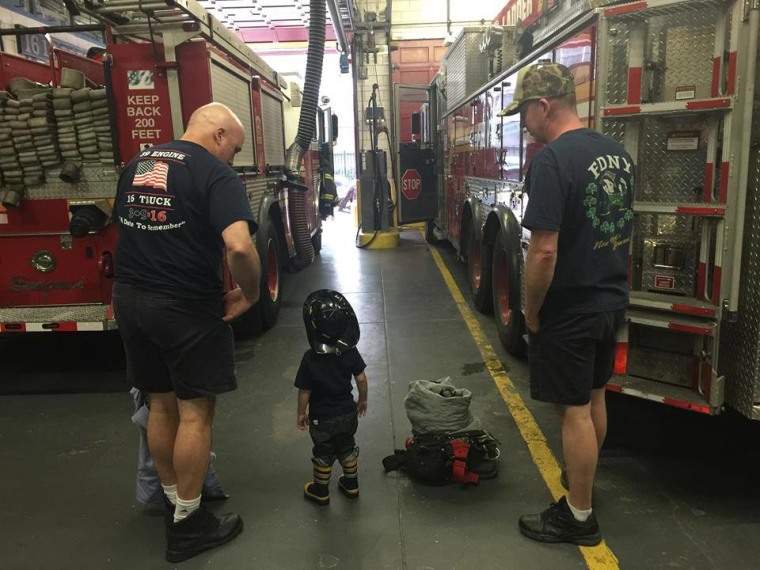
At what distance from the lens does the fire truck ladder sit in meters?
2.66

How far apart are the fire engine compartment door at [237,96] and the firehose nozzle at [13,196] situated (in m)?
1.60

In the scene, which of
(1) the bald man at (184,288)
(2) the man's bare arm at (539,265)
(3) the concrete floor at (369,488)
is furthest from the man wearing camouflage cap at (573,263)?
(1) the bald man at (184,288)

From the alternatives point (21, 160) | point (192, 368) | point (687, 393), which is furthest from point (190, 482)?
point (21, 160)

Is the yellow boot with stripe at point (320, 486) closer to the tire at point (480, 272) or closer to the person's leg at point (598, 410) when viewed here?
the person's leg at point (598, 410)

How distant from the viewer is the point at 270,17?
46.6 feet

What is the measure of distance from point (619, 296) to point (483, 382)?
2.18m

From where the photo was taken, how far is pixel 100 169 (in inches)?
174

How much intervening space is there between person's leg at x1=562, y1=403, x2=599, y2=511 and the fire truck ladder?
2.25 feet

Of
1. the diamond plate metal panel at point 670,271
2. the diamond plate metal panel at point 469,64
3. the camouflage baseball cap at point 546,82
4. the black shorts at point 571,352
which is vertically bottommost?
the black shorts at point 571,352

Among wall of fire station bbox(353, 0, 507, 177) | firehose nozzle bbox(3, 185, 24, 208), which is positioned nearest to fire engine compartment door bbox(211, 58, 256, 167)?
firehose nozzle bbox(3, 185, 24, 208)

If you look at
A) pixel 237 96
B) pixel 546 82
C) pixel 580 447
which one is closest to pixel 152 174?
pixel 546 82

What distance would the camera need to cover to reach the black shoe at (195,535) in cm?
263

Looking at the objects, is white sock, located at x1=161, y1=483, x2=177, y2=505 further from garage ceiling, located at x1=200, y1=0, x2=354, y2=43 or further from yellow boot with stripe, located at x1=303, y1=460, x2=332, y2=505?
garage ceiling, located at x1=200, y1=0, x2=354, y2=43

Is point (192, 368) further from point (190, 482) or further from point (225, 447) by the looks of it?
point (225, 447)
